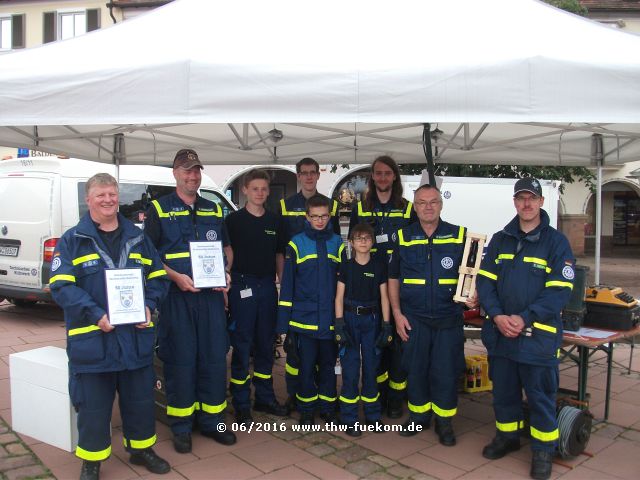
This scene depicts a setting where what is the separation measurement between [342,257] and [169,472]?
1760mm

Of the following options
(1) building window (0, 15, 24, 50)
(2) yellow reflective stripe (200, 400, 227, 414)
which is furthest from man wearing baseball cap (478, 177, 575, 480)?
(1) building window (0, 15, 24, 50)

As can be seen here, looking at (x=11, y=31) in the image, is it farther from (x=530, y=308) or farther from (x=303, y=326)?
(x=530, y=308)

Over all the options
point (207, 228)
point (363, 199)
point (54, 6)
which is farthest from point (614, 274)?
point (54, 6)

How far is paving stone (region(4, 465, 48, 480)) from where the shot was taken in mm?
3354

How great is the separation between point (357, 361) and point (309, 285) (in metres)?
0.63

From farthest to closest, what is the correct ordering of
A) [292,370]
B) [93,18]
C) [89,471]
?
[93,18] → [292,370] → [89,471]

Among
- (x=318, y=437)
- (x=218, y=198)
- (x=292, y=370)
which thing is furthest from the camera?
(x=218, y=198)

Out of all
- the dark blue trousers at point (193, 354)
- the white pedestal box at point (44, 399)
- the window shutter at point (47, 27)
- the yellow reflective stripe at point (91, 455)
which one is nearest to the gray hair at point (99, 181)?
the dark blue trousers at point (193, 354)

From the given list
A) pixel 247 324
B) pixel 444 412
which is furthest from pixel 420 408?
pixel 247 324

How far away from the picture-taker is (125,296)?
3092 mm

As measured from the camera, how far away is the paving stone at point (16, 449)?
3.68 meters

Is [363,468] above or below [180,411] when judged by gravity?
below

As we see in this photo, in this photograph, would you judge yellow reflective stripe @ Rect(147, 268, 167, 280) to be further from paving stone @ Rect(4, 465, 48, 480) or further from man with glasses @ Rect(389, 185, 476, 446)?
man with glasses @ Rect(389, 185, 476, 446)

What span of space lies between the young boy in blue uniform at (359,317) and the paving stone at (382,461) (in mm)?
331
